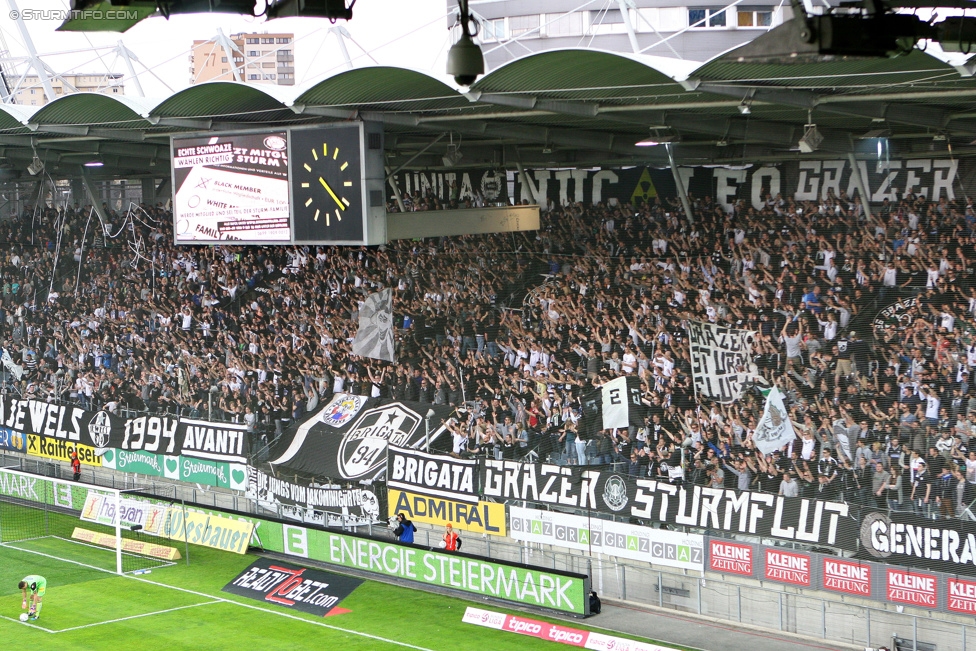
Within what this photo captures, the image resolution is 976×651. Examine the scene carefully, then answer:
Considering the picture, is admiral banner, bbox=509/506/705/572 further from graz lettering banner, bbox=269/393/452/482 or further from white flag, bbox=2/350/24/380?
white flag, bbox=2/350/24/380

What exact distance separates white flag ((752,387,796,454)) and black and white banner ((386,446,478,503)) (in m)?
5.10

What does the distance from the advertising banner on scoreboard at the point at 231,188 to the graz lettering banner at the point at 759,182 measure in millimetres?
7403

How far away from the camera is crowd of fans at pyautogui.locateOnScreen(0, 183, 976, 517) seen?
1753 centimetres

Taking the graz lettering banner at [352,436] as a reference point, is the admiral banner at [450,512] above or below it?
below

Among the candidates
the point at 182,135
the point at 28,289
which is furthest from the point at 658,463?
the point at 28,289

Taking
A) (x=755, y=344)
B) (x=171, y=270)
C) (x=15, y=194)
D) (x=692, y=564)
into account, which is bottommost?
(x=692, y=564)

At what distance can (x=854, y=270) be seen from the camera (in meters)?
19.0

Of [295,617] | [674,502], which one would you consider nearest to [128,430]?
[295,617]

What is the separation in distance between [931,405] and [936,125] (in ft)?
14.8

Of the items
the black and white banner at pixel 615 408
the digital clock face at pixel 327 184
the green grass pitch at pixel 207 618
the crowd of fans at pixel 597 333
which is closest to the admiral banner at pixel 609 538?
the crowd of fans at pixel 597 333

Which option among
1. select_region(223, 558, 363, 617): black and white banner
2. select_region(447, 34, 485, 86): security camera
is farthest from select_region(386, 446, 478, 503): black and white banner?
select_region(447, 34, 485, 86): security camera

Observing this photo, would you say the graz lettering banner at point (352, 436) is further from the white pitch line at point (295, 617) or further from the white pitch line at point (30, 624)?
the white pitch line at point (30, 624)

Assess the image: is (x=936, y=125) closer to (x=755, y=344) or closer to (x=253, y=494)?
(x=755, y=344)

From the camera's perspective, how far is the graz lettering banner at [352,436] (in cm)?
2270
